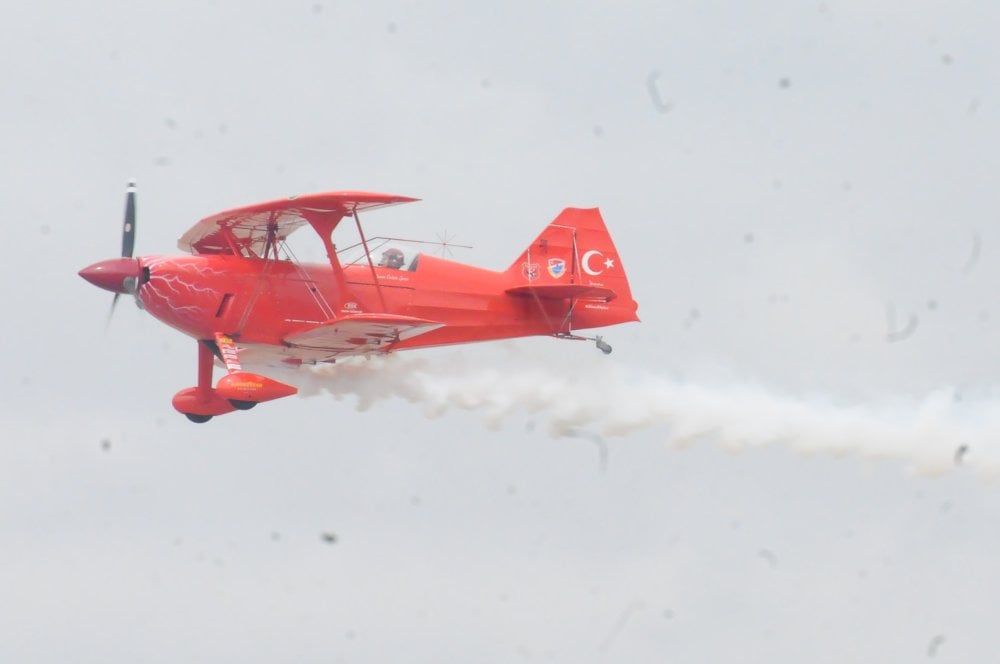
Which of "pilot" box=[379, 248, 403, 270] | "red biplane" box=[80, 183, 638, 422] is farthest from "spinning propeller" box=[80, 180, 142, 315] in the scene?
"pilot" box=[379, 248, 403, 270]

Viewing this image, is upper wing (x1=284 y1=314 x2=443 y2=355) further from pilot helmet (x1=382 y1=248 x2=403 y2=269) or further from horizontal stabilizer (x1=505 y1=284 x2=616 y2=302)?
horizontal stabilizer (x1=505 y1=284 x2=616 y2=302)

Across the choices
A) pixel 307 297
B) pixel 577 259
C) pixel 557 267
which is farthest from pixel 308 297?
pixel 577 259

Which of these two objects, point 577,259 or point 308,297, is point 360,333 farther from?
point 577,259

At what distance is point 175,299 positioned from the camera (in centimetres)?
5722

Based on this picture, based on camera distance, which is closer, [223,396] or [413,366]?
[223,396]

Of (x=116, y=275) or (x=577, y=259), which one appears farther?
(x=577, y=259)

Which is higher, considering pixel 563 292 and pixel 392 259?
pixel 392 259

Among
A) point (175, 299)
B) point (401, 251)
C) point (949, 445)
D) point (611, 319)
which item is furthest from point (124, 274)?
point (949, 445)

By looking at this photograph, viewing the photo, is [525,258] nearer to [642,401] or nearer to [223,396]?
[642,401]

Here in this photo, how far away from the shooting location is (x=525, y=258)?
199 feet

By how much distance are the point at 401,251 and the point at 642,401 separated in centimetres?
508

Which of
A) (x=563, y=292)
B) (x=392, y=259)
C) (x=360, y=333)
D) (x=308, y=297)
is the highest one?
(x=392, y=259)

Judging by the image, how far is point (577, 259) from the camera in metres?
60.9

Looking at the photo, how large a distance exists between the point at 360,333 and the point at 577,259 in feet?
16.4
